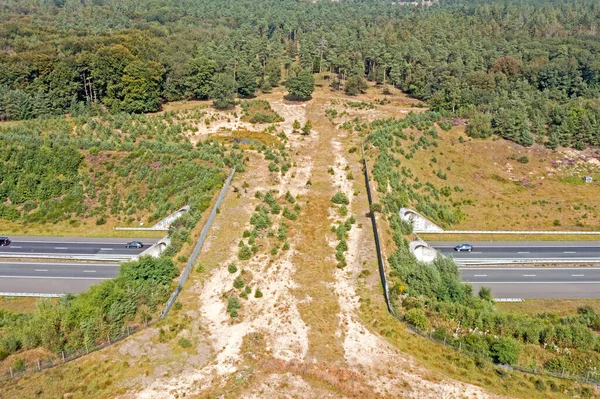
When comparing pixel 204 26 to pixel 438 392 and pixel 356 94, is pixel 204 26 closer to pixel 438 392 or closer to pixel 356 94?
pixel 356 94

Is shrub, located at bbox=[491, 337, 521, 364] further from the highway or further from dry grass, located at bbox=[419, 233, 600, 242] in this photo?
the highway

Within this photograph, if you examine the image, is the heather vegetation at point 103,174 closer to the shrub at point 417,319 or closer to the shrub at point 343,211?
the shrub at point 343,211

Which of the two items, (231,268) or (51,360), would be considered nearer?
(51,360)

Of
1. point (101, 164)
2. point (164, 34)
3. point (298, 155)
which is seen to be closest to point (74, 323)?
point (101, 164)

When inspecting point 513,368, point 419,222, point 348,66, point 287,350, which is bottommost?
point 419,222

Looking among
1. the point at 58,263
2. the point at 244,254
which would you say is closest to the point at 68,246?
the point at 58,263

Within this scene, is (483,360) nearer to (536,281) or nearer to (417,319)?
(417,319)
